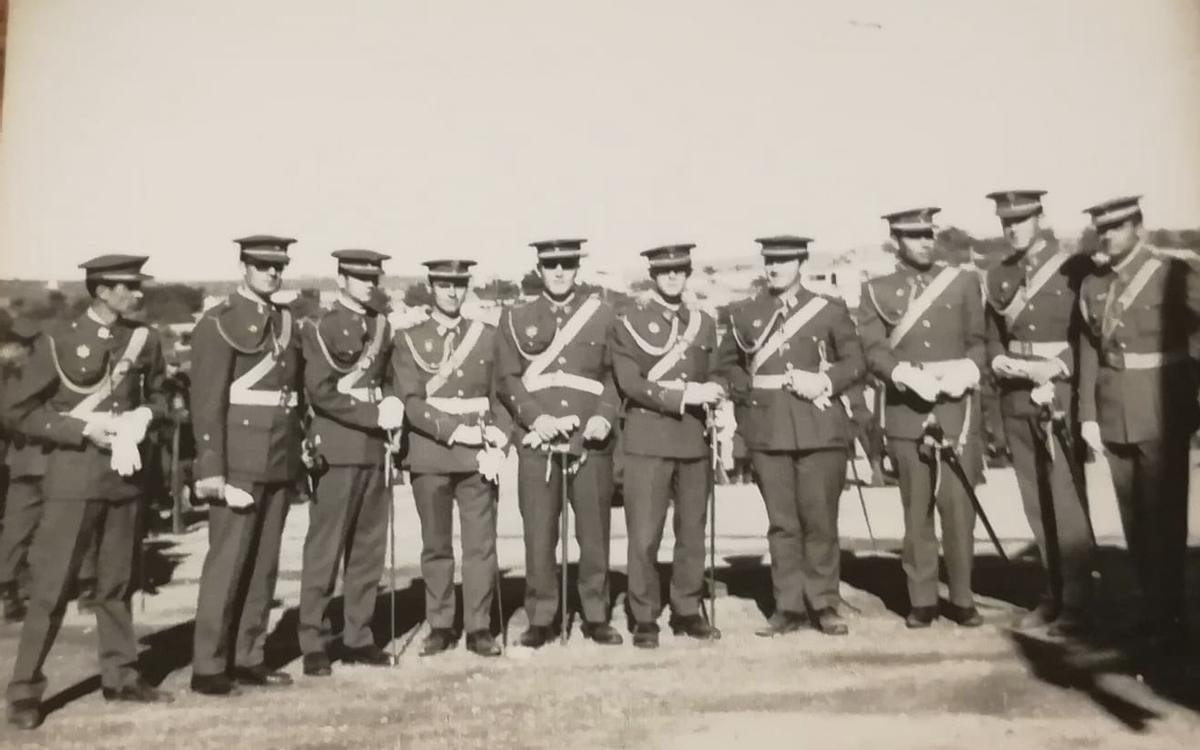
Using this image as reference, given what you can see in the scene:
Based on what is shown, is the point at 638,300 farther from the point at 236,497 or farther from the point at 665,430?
the point at 236,497

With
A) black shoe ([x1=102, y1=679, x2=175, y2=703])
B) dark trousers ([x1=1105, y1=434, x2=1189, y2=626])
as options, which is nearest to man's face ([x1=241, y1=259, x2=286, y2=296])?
black shoe ([x1=102, y1=679, x2=175, y2=703])

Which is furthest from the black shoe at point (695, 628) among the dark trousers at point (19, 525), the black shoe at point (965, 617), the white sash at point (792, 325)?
the dark trousers at point (19, 525)

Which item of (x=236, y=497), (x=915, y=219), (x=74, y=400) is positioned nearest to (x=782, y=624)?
(x=915, y=219)

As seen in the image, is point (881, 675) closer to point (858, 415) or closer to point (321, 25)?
point (858, 415)

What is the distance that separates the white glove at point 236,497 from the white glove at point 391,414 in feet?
1.51

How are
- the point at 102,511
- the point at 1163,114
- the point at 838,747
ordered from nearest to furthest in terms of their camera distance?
the point at 838,747 → the point at 102,511 → the point at 1163,114

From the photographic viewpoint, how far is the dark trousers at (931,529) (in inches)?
120

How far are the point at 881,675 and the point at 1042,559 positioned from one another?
80 centimetres

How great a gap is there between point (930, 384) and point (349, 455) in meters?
1.88

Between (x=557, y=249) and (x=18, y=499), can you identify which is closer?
(x=18, y=499)

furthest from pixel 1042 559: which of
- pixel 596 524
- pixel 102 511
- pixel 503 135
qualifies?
pixel 102 511

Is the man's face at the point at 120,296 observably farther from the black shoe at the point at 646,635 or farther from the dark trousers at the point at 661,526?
the black shoe at the point at 646,635

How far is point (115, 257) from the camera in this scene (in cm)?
279

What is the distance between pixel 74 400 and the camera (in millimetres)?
2658
